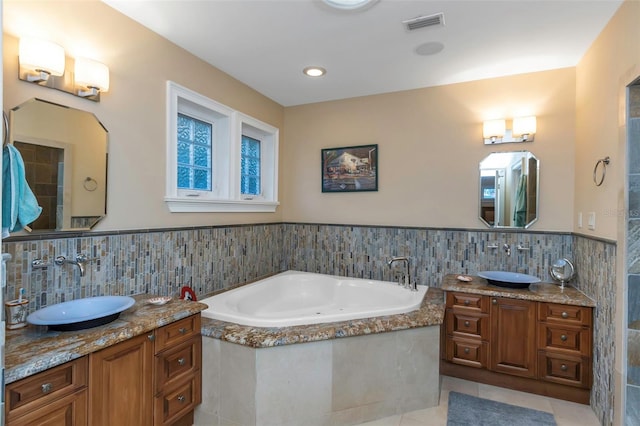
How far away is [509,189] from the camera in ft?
9.51

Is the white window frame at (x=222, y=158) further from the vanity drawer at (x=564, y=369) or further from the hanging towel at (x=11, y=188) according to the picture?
the vanity drawer at (x=564, y=369)

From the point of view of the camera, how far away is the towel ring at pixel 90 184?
1851 mm

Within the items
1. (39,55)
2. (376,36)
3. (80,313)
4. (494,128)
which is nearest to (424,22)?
(376,36)

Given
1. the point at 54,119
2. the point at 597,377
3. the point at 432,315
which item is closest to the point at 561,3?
the point at 432,315

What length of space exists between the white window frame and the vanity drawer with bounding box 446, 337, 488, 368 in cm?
222

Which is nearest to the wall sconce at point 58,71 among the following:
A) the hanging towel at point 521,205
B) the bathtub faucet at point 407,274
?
the bathtub faucet at point 407,274

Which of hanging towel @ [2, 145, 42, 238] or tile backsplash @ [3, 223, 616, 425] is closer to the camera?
hanging towel @ [2, 145, 42, 238]

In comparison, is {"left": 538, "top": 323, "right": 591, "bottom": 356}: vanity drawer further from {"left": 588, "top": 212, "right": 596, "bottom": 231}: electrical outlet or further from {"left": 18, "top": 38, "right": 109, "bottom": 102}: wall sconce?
{"left": 18, "top": 38, "right": 109, "bottom": 102}: wall sconce

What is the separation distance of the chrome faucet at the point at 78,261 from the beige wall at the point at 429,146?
7.44ft

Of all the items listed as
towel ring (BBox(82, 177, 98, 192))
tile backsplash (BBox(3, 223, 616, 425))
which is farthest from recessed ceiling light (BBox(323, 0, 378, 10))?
tile backsplash (BBox(3, 223, 616, 425))

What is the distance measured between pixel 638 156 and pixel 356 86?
223cm

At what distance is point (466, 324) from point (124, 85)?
304 cm

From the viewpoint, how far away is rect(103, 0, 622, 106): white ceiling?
6.45 feet

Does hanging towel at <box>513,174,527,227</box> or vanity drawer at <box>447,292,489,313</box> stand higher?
hanging towel at <box>513,174,527,227</box>
